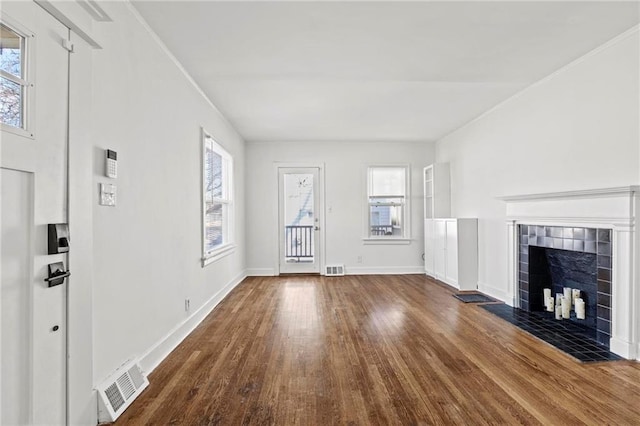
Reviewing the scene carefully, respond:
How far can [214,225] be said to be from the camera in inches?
181

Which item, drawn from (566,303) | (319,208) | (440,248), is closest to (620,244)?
(566,303)

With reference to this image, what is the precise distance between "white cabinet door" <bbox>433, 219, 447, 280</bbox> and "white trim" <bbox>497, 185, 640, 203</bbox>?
1671mm

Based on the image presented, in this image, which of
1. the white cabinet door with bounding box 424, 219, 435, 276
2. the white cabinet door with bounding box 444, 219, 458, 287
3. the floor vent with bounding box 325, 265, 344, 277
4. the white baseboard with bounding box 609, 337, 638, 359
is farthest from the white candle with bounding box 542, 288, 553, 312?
the floor vent with bounding box 325, 265, 344, 277

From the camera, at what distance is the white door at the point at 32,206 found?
1.30m

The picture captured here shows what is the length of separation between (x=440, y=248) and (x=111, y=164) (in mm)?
5009

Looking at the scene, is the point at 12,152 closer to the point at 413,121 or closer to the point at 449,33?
the point at 449,33

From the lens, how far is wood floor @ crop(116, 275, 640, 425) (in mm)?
1901

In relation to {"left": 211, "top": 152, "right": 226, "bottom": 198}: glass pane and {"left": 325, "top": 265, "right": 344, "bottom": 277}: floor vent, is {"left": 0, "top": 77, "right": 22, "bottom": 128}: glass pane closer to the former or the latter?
{"left": 211, "top": 152, "right": 226, "bottom": 198}: glass pane

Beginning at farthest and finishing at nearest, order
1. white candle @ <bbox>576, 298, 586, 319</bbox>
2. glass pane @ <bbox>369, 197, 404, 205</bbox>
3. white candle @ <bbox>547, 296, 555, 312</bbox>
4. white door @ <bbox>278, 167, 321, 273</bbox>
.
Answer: glass pane @ <bbox>369, 197, 404, 205</bbox> → white door @ <bbox>278, 167, 321, 273</bbox> → white candle @ <bbox>547, 296, 555, 312</bbox> → white candle @ <bbox>576, 298, 586, 319</bbox>

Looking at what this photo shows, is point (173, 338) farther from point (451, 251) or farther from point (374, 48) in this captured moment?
point (451, 251)

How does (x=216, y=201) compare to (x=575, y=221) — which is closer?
(x=575, y=221)

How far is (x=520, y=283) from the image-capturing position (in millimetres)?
4000

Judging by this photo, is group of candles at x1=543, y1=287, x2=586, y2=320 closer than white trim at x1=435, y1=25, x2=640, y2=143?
No

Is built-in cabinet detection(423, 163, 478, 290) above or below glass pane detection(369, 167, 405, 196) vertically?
below
